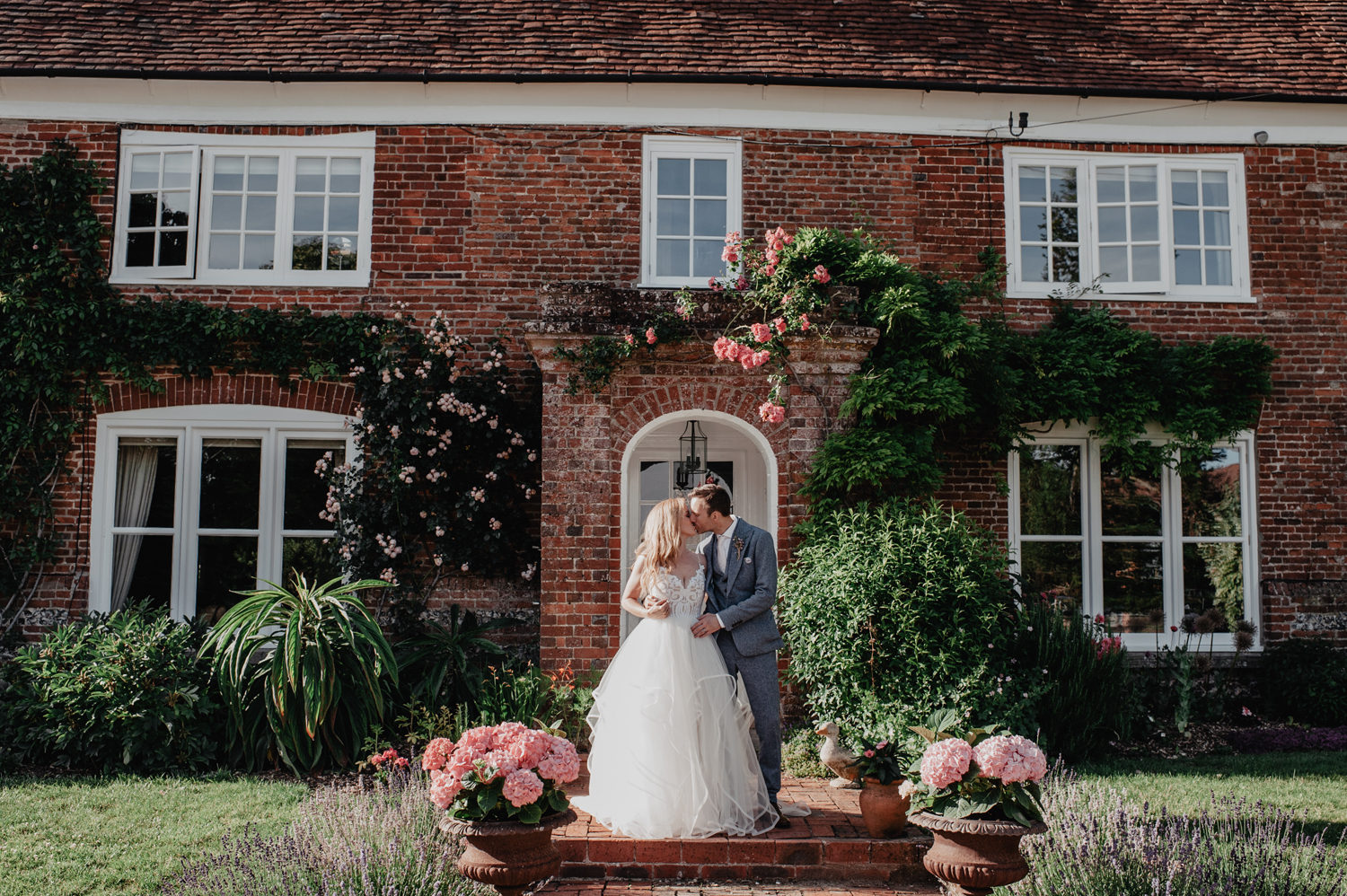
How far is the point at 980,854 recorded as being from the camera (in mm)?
4195

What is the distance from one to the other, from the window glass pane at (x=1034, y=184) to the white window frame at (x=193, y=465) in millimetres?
7142

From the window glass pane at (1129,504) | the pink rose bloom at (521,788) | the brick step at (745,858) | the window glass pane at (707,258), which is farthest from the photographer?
the window glass pane at (1129,504)

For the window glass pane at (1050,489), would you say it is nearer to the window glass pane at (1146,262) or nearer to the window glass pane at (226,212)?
the window glass pane at (1146,262)

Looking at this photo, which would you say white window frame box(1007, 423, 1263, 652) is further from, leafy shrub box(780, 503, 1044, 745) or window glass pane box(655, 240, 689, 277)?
window glass pane box(655, 240, 689, 277)

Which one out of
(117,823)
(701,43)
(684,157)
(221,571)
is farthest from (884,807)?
(701,43)

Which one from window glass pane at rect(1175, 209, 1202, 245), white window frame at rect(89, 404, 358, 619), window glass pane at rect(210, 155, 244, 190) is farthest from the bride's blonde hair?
window glass pane at rect(1175, 209, 1202, 245)

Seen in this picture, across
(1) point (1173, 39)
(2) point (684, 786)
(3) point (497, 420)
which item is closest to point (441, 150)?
(3) point (497, 420)

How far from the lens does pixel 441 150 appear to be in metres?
9.18

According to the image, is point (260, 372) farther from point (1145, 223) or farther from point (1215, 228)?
point (1215, 228)

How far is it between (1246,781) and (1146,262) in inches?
205

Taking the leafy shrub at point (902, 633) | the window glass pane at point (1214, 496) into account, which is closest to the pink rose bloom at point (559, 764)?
the leafy shrub at point (902, 633)

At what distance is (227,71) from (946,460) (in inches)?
310

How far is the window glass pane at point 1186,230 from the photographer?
966 centimetres

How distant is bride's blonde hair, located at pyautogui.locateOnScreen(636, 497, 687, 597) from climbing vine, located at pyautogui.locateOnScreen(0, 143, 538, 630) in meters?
3.08
